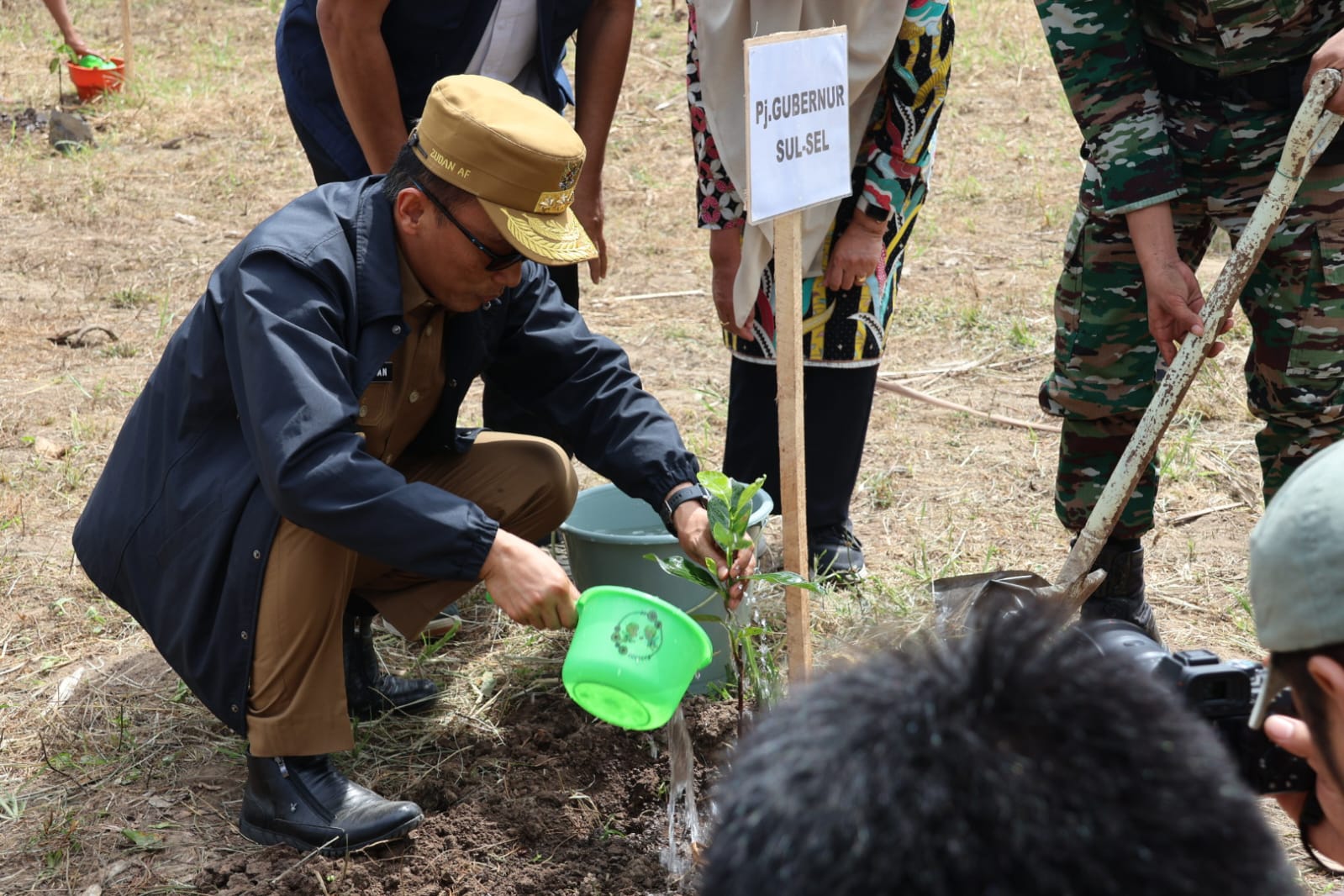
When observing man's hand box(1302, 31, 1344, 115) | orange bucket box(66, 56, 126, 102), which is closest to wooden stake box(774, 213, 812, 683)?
man's hand box(1302, 31, 1344, 115)

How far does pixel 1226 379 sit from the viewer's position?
419 centimetres

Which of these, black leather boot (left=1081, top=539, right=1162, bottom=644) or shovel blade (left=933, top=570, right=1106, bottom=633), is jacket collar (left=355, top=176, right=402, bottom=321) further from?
black leather boot (left=1081, top=539, right=1162, bottom=644)

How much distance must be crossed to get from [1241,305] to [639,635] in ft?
4.82

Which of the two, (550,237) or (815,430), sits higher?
(550,237)

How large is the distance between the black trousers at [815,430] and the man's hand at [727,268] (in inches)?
4.8

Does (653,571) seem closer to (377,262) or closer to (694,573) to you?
(694,573)

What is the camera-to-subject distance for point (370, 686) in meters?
2.66

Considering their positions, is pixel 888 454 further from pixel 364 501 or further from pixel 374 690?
pixel 364 501

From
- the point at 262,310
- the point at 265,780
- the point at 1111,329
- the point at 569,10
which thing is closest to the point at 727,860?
the point at 262,310

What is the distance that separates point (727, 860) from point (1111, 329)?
208 centimetres

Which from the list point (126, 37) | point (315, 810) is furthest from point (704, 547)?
point (126, 37)

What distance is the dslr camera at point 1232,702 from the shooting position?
4.16 feet

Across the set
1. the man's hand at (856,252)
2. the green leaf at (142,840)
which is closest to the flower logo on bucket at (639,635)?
the green leaf at (142,840)

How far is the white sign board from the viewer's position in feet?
6.25
